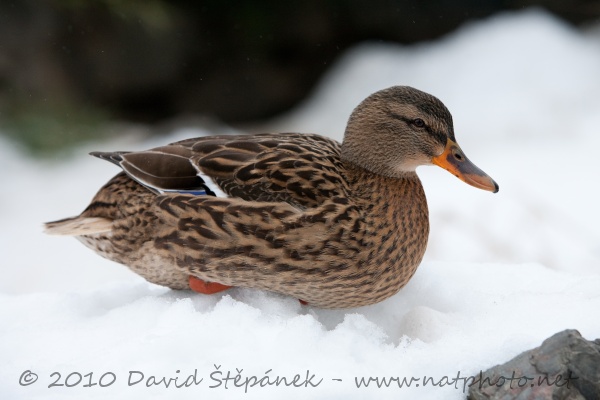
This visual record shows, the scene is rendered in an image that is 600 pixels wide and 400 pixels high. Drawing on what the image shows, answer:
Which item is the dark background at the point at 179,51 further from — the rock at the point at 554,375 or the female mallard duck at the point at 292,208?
the rock at the point at 554,375

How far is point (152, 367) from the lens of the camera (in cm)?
216

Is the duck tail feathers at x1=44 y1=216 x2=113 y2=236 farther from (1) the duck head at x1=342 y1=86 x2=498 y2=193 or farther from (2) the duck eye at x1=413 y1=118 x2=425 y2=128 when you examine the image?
(2) the duck eye at x1=413 y1=118 x2=425 y2=128

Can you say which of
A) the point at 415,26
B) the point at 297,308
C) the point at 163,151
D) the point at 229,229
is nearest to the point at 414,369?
the point at 297,308

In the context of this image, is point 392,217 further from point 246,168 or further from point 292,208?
point 246,168

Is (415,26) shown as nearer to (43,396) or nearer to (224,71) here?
(224,71)

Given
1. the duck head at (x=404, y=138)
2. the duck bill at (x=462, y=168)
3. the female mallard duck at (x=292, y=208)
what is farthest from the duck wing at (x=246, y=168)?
the duck bill at (x=462, y=168)

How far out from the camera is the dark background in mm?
5766

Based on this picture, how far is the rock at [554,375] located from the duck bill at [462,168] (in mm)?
736

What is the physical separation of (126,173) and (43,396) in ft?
3.27

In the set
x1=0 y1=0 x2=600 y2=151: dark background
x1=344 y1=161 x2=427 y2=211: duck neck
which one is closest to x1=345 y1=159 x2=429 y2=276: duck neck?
x1=344 y1=161 x2=427 y2=211: duck neck

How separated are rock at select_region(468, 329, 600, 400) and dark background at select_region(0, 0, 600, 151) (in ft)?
14.0

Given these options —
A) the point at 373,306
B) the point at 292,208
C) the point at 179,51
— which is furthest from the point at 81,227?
the point at 179,51

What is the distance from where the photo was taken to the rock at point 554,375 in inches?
77.4

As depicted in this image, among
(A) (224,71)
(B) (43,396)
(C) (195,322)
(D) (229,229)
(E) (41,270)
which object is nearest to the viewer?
(B) (43,396)
